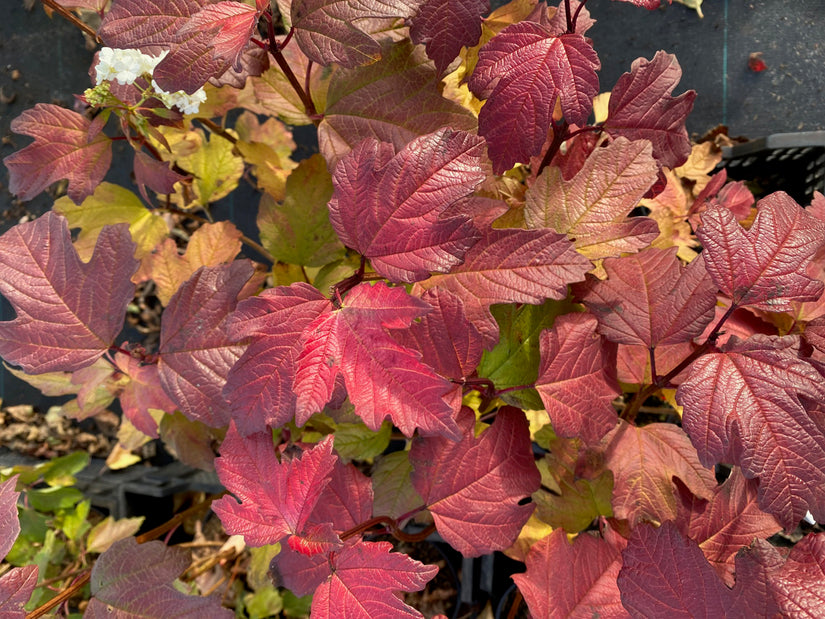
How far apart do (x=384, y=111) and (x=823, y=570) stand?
92 centimetres

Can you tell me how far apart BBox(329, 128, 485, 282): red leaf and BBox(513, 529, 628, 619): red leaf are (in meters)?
0.53

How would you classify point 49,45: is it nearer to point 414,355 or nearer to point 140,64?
point 140,64

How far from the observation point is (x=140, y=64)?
0.92 meters

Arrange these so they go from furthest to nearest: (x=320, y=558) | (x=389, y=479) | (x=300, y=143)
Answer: (x=300, y=143)
(x=389, y=479)
(x=320, y=558)

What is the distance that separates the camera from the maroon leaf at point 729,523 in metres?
0.92

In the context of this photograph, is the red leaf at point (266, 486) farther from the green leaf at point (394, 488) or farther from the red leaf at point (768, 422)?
the red leaf at point (768, 422)

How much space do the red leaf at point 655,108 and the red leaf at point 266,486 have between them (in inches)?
26.5

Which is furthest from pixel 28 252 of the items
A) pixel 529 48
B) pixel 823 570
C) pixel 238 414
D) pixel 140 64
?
pixel 823 570

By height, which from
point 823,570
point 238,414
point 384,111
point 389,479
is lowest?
point 389,479

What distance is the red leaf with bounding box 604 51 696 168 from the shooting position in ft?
2.88

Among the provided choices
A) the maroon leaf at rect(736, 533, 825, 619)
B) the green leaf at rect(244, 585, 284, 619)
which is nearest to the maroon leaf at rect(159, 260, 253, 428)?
the maroon leaf at rect(736, 533, 825, 619)

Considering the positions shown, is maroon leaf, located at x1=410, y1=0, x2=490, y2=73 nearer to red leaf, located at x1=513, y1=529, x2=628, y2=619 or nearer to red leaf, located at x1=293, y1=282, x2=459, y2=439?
red leaf, located at x1=293, y1=282, x2=459, y2=439

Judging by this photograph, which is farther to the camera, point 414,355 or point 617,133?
point 617,133

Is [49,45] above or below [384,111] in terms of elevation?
below
